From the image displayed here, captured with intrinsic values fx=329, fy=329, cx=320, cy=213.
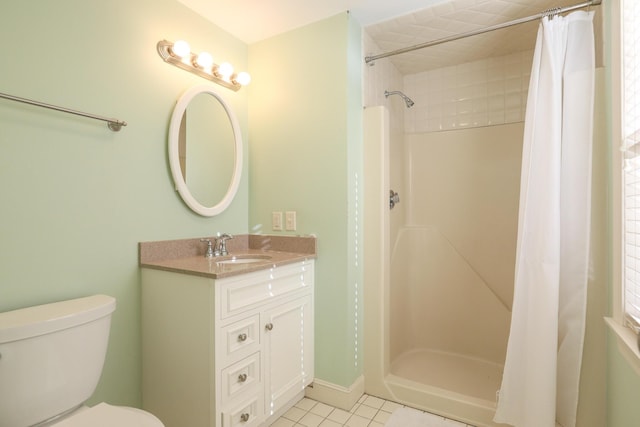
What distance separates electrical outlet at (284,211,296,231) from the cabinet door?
1.48 ft

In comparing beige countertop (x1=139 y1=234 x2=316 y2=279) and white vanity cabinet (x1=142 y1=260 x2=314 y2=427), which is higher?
beige countertop (x1=139 y1=234 x2=316 y2=279)

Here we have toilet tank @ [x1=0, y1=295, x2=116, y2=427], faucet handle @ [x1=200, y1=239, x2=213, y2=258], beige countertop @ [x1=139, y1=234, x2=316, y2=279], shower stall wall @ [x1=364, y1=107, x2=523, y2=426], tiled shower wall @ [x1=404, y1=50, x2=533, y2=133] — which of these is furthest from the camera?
tiled shower wall @ [x1=404, y1=50, x2=533, y2=133]

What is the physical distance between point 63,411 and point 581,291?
2139 millimetres

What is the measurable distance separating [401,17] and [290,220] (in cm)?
140

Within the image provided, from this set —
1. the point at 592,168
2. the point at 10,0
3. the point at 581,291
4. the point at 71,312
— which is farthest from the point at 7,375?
the point at 592,168

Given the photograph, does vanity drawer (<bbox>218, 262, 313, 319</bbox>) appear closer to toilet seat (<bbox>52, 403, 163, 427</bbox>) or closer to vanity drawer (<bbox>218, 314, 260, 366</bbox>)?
vanity drawer (<bbox>218, 314, 260, 366</bbox>)

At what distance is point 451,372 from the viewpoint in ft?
7.59

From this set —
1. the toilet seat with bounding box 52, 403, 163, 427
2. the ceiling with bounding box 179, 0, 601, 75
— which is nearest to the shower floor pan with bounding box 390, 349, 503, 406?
the toilet seat with bounding box 52, 403, 163, 427

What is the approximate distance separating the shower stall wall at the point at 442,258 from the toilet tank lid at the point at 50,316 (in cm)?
142

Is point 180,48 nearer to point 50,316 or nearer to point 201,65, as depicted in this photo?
point 201,65

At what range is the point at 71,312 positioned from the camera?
46.9 inches

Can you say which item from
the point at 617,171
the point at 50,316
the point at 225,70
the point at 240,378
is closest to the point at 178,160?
the point at 225,70

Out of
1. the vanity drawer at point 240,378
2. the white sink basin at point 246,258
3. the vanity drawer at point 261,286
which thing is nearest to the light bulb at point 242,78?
the white sink basin at point 246,258

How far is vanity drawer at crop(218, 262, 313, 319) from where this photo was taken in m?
1.44
